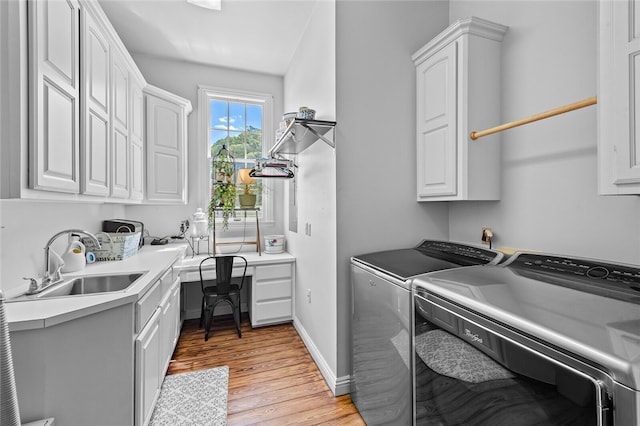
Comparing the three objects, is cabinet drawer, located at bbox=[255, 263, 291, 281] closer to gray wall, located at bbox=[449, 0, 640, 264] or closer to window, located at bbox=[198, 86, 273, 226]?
window, located at bbox=[198, 86, 273, 226]

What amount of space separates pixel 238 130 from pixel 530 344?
3615mm

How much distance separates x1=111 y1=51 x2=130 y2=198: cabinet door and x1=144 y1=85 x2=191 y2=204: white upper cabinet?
509mm

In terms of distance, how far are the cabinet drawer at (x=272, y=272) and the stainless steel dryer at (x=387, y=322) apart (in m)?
1.35

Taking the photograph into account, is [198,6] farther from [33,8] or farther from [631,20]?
[631,20]

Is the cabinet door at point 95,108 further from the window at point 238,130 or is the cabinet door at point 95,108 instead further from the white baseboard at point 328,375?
the white baseboard at point 328,375

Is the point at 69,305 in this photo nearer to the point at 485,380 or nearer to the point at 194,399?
the point at 194,399

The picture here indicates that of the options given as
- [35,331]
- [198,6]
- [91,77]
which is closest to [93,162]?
[91,77]

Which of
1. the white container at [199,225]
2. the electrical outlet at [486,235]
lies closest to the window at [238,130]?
the white container at [199,225]

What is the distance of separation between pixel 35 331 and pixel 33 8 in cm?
131

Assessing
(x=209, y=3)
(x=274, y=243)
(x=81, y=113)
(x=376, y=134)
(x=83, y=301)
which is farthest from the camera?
(x=274, y=243)

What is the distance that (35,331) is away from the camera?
45.6 inches

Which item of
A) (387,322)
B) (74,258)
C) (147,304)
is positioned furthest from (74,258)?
(387,322)

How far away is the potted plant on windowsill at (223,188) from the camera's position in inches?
128

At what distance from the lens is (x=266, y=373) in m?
2.27
